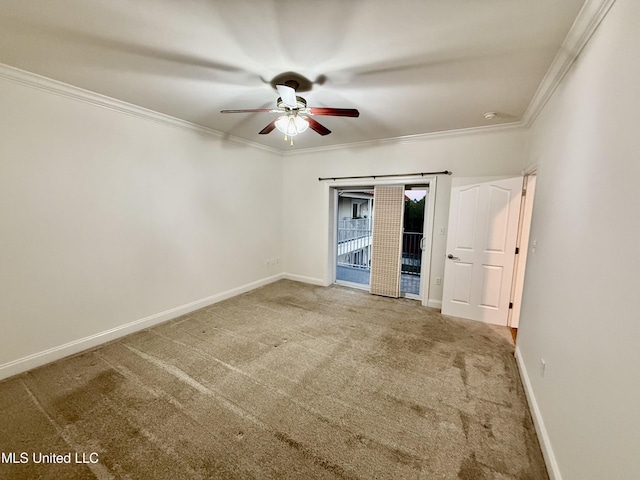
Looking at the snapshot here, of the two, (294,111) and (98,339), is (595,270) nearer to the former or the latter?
(294,111)

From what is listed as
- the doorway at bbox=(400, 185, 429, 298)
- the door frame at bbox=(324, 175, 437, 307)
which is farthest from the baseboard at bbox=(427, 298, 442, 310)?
the doorway at bbox=(400, 185, 429, 298)

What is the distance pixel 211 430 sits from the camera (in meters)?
1.78

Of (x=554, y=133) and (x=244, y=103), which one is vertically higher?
(x=244, y=103)

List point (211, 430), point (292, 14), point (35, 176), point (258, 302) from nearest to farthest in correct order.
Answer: point (292, 14)
point (211, 430)
point (35, 176)
point (258, 302)

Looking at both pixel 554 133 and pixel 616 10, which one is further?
pixel 554 133

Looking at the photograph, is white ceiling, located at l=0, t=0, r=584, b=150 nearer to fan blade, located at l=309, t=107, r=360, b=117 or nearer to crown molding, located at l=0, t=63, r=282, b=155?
crown molding, located at l=0, t=63, r=282, b=155

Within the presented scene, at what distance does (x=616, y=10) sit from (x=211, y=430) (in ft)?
10.9

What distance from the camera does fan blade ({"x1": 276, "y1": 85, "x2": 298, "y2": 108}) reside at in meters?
1.92

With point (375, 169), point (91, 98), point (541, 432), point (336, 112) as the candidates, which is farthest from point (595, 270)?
point (91, 98)

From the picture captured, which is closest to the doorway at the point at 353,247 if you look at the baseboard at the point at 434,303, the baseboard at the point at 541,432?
the baseboard at the point at 434,303

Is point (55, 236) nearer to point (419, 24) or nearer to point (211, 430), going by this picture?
point (211, 430)

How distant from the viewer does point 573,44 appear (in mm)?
1668

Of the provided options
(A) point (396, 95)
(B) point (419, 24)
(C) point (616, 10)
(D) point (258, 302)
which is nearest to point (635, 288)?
(C) point (616, 10)

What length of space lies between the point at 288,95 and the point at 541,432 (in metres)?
2.98
